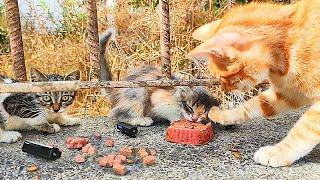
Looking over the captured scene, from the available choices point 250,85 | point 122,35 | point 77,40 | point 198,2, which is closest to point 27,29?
point 77,40

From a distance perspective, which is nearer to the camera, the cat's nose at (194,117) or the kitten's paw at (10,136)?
the kitten's paw at (10,136)

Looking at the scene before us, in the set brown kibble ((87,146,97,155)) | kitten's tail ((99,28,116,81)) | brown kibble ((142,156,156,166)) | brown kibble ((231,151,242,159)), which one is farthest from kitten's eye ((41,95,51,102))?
brown kibble ((231,151,242,159))

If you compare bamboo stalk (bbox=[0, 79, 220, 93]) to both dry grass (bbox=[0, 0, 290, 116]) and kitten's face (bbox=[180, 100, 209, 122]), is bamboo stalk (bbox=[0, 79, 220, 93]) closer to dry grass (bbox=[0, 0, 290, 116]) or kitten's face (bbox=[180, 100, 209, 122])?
kitten's face (bbox=[180, 100, 209, 122])

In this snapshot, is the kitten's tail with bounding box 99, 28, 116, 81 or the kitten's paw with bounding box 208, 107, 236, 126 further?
the kitten's tail with bounding box 99, 28, 116, 81

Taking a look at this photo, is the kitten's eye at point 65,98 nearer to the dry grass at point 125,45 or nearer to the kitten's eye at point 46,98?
the kitten's eye at point 46,98

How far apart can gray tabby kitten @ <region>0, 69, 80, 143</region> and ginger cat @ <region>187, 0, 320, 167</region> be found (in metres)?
0.78

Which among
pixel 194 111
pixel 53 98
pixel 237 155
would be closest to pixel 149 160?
pixel 237 155

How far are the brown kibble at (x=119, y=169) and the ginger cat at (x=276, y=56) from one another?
0.48 m

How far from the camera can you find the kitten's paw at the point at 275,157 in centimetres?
185

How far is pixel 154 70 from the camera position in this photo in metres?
2.59

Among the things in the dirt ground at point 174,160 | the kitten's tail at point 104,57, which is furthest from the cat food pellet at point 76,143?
the kitten's tail at point 104,57

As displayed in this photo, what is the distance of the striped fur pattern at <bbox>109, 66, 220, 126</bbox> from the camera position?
2383 mm

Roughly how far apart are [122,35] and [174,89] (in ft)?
4.76

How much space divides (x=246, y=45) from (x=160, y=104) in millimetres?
774
